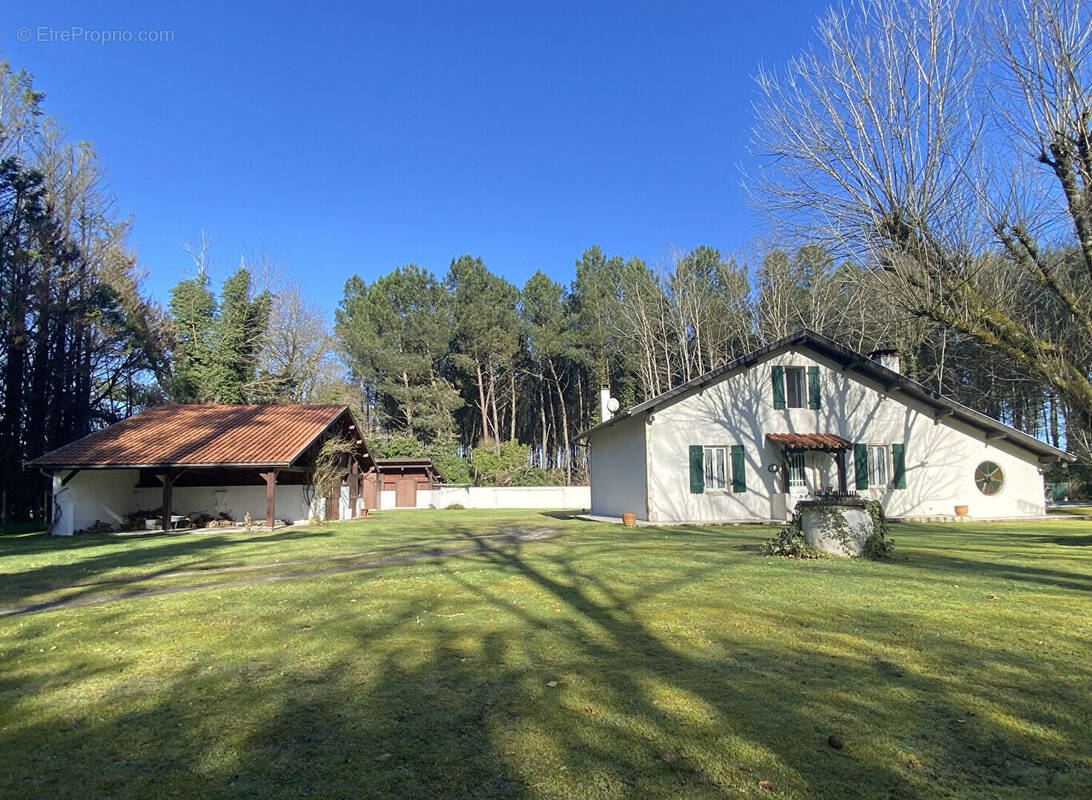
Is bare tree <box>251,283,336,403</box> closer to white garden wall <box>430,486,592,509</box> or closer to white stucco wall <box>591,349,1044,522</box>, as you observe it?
white garden wall <box>430,486,592,509</box>

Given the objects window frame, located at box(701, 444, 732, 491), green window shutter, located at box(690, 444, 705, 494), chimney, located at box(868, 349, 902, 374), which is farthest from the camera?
chimney, located at box(868, 349, 902, 374)

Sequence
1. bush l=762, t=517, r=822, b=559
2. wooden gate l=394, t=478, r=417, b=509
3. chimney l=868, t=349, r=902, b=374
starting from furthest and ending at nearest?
wooden gate l=394, t=478, r=417, b=509, chimney l=868, t=349, r=902, b=374, bush l=762, t=517, r=822, b=559

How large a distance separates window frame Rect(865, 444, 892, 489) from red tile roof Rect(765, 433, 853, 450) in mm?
1371

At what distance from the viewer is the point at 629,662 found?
14.9ft

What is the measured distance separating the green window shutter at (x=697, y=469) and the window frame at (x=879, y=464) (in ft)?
17.8

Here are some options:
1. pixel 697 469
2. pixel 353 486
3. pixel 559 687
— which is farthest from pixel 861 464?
pixel 353 486

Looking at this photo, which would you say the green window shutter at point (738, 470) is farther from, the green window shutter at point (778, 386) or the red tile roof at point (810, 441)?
the green window shutter at point (778, 386)

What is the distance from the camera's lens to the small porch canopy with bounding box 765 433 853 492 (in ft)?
60.7

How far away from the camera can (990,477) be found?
66.4 ft

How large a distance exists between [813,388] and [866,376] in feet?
6.06

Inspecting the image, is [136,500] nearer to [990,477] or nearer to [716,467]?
[716,467]

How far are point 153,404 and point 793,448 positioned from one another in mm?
29049

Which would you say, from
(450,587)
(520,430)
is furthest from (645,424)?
(520,430)

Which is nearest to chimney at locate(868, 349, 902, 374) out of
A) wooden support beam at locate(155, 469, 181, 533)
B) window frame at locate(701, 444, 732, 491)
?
window frame at locate(701, 444, 732, 491)
